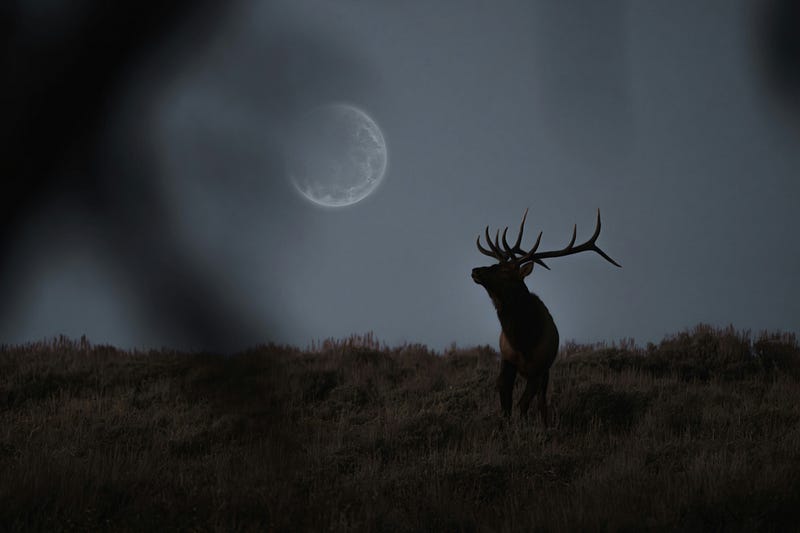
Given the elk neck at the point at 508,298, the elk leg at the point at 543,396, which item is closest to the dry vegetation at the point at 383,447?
the elk leg at the point at 543,396

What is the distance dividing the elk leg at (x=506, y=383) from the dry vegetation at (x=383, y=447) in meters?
0.17


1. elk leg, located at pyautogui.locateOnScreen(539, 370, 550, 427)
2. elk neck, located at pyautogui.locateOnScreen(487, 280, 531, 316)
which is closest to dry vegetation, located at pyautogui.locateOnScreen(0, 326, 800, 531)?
elk leg, located at pyautogui.locateOnScreen(539, 370, 550, 427)

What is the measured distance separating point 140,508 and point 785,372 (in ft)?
30.9

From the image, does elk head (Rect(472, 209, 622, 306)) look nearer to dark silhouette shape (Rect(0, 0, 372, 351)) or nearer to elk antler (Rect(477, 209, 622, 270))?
elk antler (Rect(477, 209, 622, 270))

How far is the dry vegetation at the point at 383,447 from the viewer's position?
3744mm

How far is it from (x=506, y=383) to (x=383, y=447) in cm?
117

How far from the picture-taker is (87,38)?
1749 mm

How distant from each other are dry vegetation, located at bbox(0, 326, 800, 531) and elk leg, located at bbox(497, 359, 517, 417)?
167 mm

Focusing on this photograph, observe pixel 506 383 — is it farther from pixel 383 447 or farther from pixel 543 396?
pixel 383 447

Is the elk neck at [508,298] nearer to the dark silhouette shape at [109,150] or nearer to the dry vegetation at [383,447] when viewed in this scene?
the dry vegetation at [383,447]

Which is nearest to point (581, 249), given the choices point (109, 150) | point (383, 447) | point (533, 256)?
point (533, 256)

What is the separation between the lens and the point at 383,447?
598 centimetres

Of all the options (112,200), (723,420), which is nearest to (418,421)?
(723,420)

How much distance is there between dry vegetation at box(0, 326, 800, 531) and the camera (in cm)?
374
